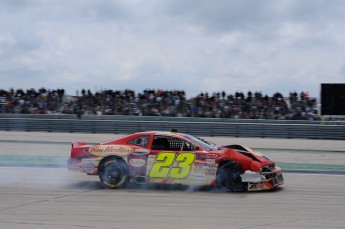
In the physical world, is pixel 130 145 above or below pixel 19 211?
above

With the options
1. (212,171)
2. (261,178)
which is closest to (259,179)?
(261,178)

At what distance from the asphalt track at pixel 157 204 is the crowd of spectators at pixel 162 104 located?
14.0 metres

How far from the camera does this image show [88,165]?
1159 cm

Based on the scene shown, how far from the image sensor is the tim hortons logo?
11469mm

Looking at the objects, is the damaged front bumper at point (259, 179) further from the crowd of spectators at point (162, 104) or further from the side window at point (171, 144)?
the crowd of spectators at point (162, 104)

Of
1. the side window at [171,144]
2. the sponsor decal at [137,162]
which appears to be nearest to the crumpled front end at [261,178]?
the side window at [171,144]

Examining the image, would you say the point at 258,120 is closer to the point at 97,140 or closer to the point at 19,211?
the point at 97,140

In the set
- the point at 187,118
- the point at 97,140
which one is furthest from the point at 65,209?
the point at 187,118

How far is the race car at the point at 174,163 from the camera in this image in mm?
10906

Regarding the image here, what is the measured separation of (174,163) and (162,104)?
60.3ft

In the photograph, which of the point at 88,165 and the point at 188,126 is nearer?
the point at 88,165

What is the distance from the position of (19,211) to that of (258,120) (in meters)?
20.2

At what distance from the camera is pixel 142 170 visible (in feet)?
37.2

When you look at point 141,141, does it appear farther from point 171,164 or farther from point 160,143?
point 171,164
